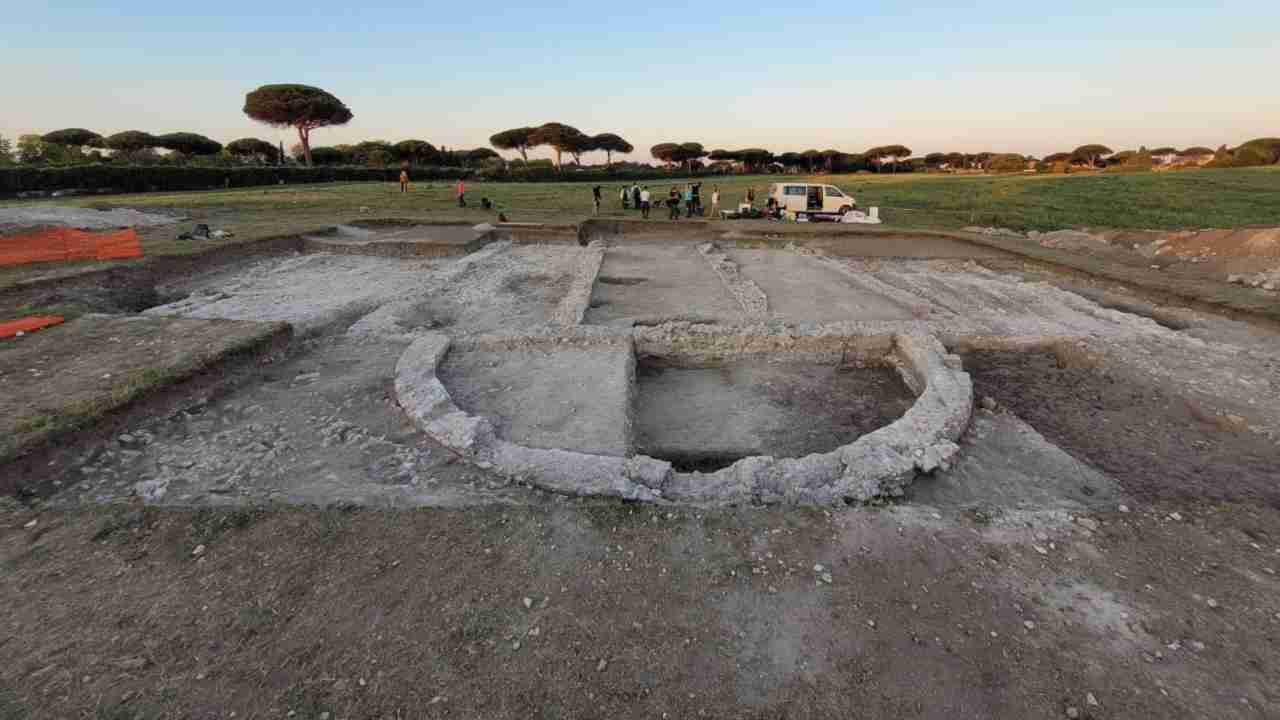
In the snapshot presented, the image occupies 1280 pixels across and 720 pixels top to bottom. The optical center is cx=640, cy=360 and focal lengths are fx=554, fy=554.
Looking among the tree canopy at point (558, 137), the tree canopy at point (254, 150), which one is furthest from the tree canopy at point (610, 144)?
the tree canopy at point (254, 150)

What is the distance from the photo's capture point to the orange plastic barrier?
23.8ft

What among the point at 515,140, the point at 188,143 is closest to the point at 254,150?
the point at 188,143

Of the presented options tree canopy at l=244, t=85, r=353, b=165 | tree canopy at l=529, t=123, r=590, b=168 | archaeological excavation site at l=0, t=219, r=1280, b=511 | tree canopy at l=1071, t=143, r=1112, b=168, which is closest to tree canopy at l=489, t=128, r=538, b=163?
tree canopy at l=529, t=123, r=590, b=168

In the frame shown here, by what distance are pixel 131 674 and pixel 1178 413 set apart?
10099 millimetres

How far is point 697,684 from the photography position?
2996 mm

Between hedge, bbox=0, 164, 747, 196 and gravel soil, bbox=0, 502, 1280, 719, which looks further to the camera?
hedge, bbox=0, 164, 747, 196

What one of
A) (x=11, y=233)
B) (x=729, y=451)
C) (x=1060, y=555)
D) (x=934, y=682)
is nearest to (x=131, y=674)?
(x=934, y=682)

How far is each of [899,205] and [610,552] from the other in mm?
31328

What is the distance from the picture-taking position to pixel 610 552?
3971 mm

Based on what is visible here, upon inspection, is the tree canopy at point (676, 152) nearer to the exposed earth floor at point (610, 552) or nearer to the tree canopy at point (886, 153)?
A: the tree canopy at point (886, 153)

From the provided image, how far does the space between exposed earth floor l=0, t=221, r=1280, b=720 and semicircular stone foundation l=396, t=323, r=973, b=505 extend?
16cm

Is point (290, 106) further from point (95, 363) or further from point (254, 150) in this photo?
point (95, 363)

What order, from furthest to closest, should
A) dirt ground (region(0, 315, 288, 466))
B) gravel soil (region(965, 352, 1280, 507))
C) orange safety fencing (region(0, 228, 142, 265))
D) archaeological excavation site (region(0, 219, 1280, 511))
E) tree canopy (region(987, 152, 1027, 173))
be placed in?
1. tree canopy (region(987, 152, 1027, 173))
2. orange safety fencing (region(0, 228, 142, 265))
3. gravel soil (region(965, 352, 1280, 507))
4. dirt ground (region(0, 315, 288, 466))
5. archaeological excavation site (region(0, 219, 1280, 511))

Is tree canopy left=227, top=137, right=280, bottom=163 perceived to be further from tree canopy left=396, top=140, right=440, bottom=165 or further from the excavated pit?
the excavated pit
